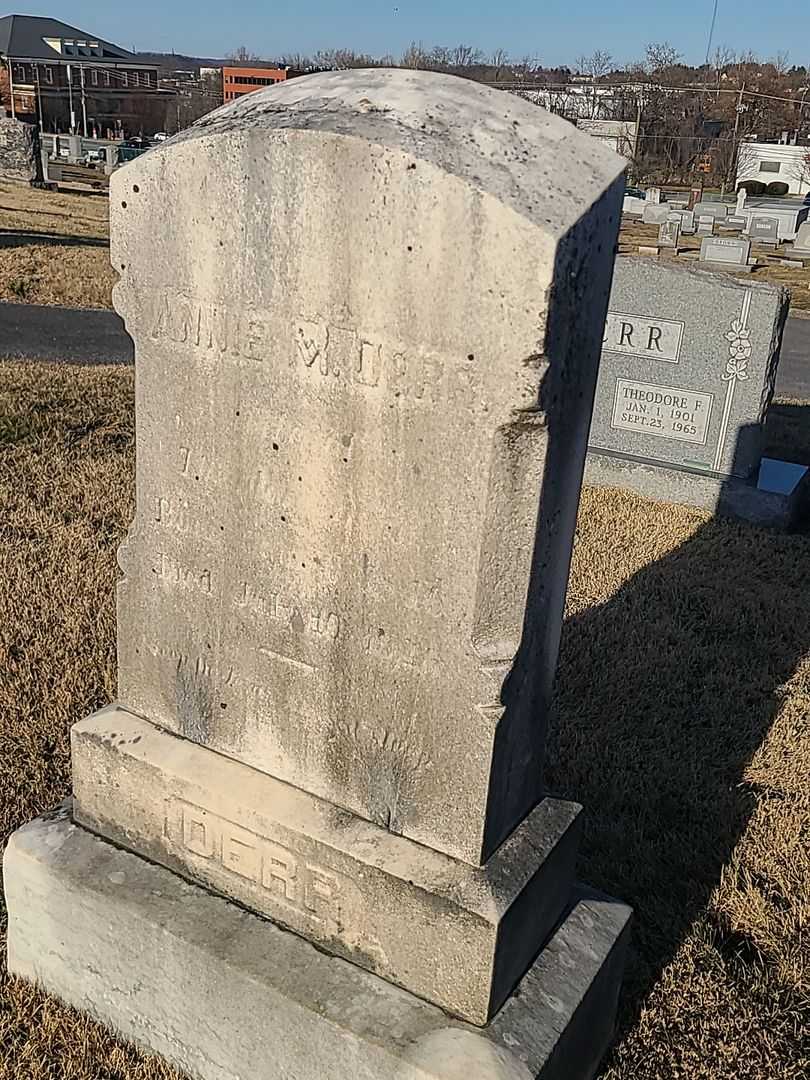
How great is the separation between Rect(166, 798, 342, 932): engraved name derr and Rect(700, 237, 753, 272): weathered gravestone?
1964cm

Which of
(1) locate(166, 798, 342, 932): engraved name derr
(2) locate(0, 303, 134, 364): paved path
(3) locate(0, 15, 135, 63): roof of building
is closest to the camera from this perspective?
(1) locate(166, 798, 342, 932): engraved name derr

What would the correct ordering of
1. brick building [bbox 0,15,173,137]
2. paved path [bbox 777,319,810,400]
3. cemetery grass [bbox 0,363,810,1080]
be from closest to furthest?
cemetery grass [bbox 0,363,810,1080] < paved path [bbox 777,319,810,400] < brick building [bbox 0,15,173,137]

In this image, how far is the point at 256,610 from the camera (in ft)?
7.11

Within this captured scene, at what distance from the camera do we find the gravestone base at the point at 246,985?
1.98 metres

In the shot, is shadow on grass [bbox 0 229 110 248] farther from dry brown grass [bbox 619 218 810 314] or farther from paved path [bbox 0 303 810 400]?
dry brown grass [bbox 619 218 810 314]

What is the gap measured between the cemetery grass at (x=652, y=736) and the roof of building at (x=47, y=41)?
8253 cm

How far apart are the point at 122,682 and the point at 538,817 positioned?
42.1 inches

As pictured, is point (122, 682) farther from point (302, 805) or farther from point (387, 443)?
point (387, 443)

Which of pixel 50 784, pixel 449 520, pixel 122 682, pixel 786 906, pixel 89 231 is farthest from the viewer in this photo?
pixel 89 231

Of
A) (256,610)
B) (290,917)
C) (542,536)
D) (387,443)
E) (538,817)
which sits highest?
(387,443)

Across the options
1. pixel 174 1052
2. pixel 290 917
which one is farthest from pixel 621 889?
pixel 174 1052

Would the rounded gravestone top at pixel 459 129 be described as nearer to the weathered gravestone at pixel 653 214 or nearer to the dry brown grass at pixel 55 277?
the dry brown grass at pixel 55 277

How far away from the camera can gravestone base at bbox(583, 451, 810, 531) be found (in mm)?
6297

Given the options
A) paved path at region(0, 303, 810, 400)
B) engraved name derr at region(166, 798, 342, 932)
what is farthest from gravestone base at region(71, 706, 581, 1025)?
paved path at region(0, 303, 810, 400)
